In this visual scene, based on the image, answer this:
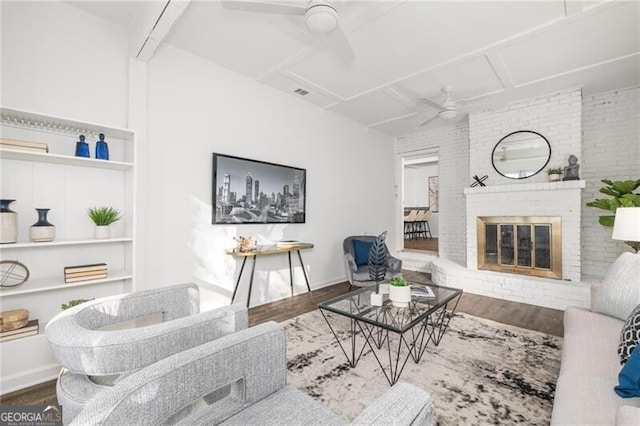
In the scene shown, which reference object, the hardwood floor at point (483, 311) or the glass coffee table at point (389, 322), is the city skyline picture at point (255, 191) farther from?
the glass coffee table at point (389, 322)

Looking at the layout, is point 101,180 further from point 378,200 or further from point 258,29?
point 378,200

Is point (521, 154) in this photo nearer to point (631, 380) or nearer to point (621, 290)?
point (621, 290)

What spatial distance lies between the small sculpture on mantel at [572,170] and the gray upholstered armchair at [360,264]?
2.52 m

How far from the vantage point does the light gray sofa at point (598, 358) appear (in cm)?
108

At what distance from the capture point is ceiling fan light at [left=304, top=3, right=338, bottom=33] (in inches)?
76.4

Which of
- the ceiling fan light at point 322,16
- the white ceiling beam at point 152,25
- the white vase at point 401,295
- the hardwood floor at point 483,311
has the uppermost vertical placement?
the white ceiling beam at point 152,25

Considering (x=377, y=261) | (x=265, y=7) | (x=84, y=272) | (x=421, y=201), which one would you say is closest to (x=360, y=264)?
(x=377, y=261)

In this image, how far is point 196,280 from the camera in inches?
119

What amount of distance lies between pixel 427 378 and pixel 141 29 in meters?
3.49

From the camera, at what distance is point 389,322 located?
1.88 m

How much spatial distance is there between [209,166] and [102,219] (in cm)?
116

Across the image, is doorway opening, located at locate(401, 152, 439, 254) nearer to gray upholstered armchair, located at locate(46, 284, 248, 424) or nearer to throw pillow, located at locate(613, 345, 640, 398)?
throw pillow, located at locate(613, 345, 640, 398)

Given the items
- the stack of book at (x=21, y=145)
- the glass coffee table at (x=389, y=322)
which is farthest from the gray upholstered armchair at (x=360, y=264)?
the stack of book at (x=21, y=145)

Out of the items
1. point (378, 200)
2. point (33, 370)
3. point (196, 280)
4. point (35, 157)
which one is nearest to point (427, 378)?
point (196, 280)
